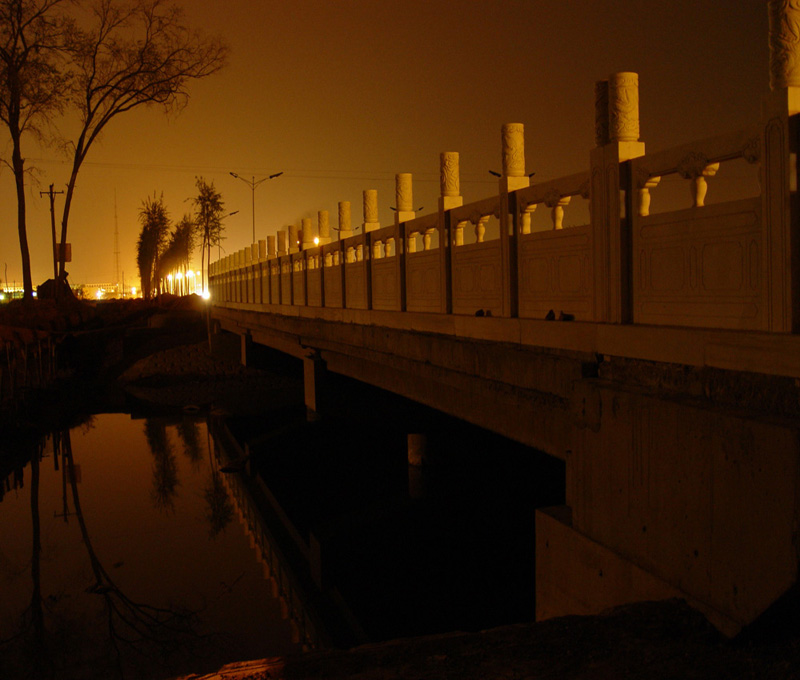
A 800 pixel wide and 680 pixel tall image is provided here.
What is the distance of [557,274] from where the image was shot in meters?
6.98

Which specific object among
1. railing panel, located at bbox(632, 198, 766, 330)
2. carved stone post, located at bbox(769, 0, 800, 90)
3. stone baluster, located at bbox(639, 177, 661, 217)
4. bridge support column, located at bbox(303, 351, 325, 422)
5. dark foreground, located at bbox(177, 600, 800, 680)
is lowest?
dark foreground, located at bbox(177, 600, 800, 680)

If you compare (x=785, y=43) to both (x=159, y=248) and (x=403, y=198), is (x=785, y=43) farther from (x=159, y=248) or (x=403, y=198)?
(x=159, y=248)

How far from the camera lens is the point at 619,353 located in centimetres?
581

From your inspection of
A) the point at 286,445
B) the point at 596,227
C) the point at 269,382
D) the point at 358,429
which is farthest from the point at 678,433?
the point at 269,382

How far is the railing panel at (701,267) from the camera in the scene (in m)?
4.70

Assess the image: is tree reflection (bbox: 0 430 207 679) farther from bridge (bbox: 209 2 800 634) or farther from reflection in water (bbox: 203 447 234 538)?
bridge (bbox: 209 2 800 634)

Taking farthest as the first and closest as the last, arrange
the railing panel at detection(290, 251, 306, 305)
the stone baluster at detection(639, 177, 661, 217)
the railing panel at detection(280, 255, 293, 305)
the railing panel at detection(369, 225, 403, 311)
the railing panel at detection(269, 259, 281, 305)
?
the railing panel at detection(269, 259, 281, 305) < the railing panel at detection(280, 255, 293, 305) < the railing panel at detection(290, 251, 306, 305) < the railing panel at detection(369, 225, 403, 311) < the stone baluster at detection(639, 177, 661, 217)

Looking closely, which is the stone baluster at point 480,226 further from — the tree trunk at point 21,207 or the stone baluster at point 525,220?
the tree trunk at point 21,207

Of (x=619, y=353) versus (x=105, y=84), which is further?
(x=105, y=84)

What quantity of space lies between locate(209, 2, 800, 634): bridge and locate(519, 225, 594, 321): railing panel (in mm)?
19

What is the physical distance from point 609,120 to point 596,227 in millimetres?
842

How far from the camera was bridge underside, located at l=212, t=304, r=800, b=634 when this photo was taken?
4074 millimetres

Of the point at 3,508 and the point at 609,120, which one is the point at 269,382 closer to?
the point at 3,508

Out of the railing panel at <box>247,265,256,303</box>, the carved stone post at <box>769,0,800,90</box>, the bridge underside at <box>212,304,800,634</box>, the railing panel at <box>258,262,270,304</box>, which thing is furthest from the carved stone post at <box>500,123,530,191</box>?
the railing panel at <box>247,265,256,303</box>
